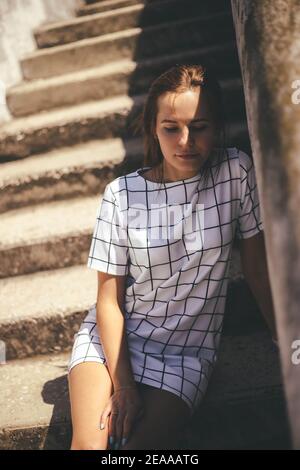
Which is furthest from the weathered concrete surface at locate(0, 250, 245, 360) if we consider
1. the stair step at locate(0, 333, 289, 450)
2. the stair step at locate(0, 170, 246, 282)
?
the stair step at locate(0, 170, 246, 282)

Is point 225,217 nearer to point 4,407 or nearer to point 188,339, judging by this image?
point 188,339

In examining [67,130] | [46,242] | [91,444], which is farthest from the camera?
[67,130]

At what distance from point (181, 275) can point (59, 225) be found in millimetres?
1251

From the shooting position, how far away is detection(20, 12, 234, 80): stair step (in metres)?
3.70

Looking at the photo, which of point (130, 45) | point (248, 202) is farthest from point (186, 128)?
point (130, 45)

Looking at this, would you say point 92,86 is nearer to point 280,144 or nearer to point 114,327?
point 114,327

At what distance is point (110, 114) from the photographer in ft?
10.5

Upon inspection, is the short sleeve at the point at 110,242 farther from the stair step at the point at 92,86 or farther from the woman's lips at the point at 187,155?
the stair step at the point at 92,86

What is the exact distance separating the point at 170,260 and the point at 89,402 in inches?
24.6

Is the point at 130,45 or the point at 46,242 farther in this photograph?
the point at 130,45

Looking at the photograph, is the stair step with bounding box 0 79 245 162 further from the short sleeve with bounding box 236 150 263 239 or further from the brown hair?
the short sleeve with bounding box 236 150 263 239

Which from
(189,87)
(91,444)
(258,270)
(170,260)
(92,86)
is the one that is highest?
(92,86)

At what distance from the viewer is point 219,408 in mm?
1753

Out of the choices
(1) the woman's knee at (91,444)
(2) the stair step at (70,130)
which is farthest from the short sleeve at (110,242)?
(2) the stair step at (70,130)
